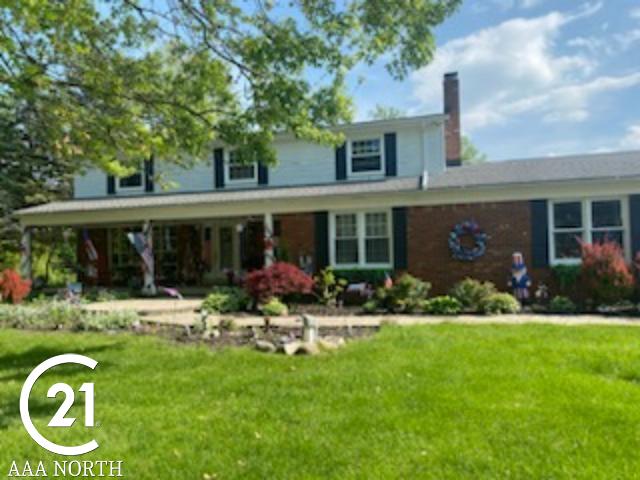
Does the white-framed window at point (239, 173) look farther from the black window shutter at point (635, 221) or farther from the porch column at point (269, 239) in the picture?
the black window shutter at point (635, 221)

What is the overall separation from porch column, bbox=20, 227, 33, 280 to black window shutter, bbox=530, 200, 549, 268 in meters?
16.4

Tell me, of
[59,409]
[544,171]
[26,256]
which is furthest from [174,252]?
[59,409]

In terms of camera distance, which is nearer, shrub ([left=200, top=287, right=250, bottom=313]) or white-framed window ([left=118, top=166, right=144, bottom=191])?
shrub ([left=200, top=287, right=250, bottom=313])

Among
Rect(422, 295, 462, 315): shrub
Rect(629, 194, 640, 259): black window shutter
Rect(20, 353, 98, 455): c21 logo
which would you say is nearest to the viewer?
Rect(20, 353, 98, 455): c21 logo

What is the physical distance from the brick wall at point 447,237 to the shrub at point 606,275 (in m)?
1.44

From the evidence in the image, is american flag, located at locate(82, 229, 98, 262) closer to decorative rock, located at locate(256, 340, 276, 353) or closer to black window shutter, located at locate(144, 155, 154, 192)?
black window shutter, located at locate(144, 155, 154, 192)

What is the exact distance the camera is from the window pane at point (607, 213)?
13081 millimetres

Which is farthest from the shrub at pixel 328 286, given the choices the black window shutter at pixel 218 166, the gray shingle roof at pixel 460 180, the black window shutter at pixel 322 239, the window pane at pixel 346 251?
the black window shutter at pixel 218 166

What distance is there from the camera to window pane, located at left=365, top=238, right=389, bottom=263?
15109 millimetres

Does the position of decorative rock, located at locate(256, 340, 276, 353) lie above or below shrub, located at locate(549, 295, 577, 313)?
below

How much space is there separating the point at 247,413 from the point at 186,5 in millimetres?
6233

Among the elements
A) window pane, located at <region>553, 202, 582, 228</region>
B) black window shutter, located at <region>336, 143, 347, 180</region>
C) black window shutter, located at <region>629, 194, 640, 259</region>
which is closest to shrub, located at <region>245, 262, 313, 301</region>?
black window shutter, located at <region>336, 143, 347, 180</region>

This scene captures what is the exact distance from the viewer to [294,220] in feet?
53.3

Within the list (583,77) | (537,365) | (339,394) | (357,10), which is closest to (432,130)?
(583,77)
